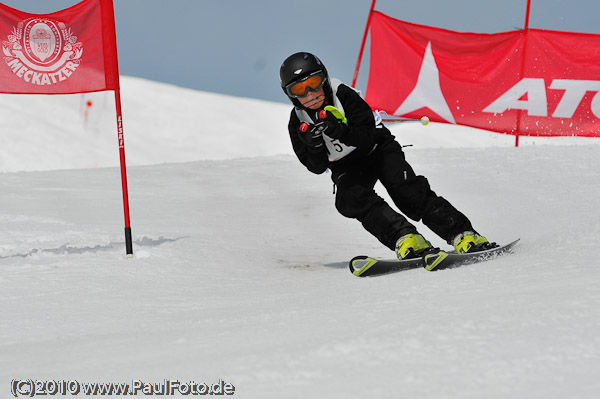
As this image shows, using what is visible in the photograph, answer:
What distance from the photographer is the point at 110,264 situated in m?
4.57

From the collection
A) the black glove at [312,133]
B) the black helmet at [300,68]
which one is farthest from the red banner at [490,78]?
the black glove at [312,133]

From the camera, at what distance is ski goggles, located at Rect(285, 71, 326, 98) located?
411 centimetres

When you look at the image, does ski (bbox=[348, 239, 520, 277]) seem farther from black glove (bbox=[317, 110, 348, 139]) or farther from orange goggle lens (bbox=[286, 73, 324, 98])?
orange goggle lens (bbox=[286, 73, 324, 98])

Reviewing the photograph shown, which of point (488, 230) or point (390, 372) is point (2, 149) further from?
point (390, 372)

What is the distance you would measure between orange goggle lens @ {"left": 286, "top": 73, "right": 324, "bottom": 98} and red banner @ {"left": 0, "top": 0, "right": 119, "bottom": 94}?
5.04 ft

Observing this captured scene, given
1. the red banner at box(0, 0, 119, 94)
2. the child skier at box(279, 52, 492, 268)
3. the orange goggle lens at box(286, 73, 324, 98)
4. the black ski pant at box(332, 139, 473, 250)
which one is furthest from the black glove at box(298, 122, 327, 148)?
the red banner at box(0, 0, 119, 94)

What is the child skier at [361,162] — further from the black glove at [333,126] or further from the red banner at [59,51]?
the red banner at [59,51]

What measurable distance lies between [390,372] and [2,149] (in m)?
24.7

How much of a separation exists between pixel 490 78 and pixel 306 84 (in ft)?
24.4

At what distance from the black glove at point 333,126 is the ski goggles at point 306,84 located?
21 centimetres

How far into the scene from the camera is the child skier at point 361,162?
402 centimetres

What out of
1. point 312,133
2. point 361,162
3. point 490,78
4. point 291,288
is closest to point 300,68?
point 312,133

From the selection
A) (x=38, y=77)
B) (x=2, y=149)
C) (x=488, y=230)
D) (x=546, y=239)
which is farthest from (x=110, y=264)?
(x=2, y=149)

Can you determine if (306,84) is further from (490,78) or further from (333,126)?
(490,78)
